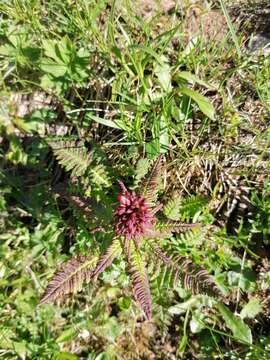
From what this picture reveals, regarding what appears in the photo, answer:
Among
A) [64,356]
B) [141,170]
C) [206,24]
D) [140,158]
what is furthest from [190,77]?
[64,356]

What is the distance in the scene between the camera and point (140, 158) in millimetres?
3279

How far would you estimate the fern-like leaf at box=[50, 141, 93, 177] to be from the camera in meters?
2.89

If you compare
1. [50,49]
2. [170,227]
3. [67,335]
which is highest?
[50,49]

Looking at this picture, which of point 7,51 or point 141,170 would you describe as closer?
point 141,170

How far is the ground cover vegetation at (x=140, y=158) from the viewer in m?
3.35

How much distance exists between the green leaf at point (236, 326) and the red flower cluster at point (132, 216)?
1290 millimetres

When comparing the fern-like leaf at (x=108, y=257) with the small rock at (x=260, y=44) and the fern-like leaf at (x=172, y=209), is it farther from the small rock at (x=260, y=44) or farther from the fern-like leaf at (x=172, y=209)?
the small rock at (x=260, y=44)

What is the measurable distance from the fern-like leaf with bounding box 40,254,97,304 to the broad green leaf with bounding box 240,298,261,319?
56.6 inches

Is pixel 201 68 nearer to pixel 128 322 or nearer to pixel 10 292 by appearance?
pixel 128 322

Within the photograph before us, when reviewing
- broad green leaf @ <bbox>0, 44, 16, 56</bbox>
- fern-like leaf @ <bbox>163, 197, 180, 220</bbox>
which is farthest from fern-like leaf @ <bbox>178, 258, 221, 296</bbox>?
broad green leaf @ <bbox>0, 44, 16, 56</bbox>

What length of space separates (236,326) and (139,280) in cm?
127

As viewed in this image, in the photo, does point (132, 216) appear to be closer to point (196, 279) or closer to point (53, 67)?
point (196, 279)

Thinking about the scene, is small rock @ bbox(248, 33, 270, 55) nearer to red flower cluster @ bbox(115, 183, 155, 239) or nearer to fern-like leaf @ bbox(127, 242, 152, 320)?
red flower cluster @ bbox(115, 183, 155, 239)

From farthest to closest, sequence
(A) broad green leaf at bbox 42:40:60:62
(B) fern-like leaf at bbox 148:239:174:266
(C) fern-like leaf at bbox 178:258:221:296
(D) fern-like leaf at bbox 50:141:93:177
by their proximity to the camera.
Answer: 1. (A) broad green leaf at bbox 42:40:60:62
2. (D) fern-like leaf at bbox 50:141:93:177
3. (B) fern-like leaf at bbox 148:239:174:266
4. (C) fern-like leaf at bbox 178:258:221:296
